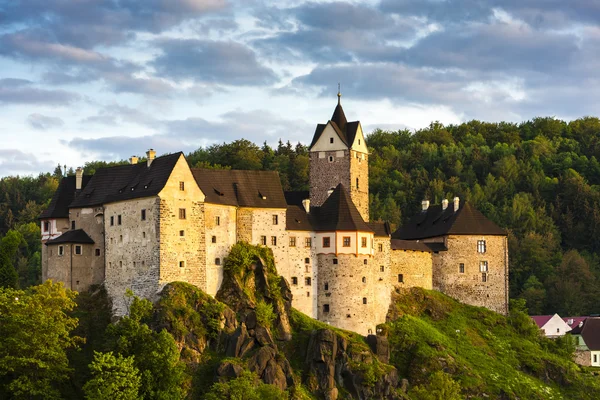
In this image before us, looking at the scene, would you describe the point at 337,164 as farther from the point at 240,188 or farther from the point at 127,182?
the point at 127,182

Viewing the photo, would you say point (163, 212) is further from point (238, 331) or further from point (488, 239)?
point (488, 239)

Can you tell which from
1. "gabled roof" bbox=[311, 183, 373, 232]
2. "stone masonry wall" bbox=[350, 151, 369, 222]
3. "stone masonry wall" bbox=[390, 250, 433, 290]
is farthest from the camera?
"stone masonry wall" bbox=[350, 151, 369, 222]

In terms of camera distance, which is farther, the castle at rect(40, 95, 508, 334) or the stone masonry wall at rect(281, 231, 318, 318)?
the stone masonry wall at rect(281, 231, 318, 318)

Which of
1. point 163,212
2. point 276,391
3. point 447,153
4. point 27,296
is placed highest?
point 447,153

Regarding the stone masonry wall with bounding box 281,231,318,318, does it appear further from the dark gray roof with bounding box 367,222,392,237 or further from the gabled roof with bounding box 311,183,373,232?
the dark gray roof with bounding box 367,222,392,237

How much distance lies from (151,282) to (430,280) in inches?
1011

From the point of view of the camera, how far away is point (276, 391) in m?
79.9

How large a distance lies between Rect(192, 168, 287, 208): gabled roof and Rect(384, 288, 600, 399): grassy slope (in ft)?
41.8

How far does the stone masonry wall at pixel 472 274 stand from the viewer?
10119 cm

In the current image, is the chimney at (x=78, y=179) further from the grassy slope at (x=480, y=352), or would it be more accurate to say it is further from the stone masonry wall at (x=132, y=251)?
the grassy slope at (x=480, y=352)

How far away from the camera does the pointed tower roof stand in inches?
3947

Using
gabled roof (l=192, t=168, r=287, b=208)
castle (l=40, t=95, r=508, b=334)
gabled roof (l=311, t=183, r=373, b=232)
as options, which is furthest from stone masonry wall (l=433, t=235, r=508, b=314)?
gabled roof (l=192, t=168, r=287, b=208)

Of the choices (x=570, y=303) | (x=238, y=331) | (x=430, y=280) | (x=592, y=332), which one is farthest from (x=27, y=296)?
(x=570, y=303)

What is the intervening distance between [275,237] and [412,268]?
45.0 ft
